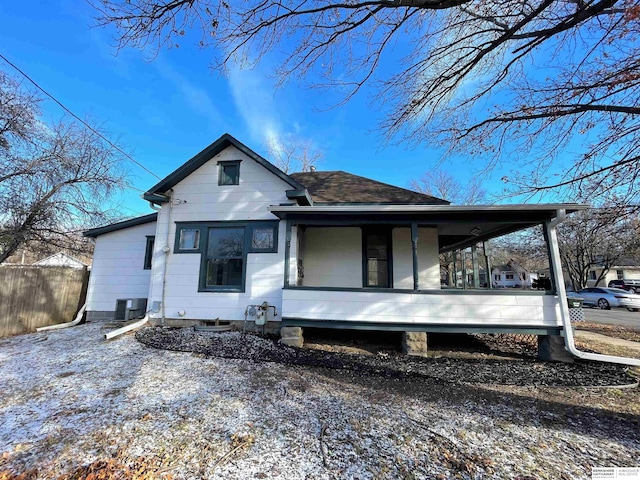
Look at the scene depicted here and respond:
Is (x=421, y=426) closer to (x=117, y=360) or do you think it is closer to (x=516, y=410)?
(x=516, y=410)

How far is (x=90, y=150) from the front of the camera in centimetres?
1051

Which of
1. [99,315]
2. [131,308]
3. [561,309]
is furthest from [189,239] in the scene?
[561,309]

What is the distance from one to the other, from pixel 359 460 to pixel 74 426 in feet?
9.13

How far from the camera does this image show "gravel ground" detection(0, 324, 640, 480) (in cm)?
230

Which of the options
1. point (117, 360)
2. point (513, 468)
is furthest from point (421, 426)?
point (117, 360)

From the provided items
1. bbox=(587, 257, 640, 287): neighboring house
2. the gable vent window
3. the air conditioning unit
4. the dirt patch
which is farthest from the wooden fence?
bbox=(587, 257, 640, 287): neighboring house

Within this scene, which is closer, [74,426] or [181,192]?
[74,426]

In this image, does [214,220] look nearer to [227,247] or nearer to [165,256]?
[227,247]

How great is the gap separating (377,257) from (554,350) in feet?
13.3

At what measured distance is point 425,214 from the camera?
6.07 m

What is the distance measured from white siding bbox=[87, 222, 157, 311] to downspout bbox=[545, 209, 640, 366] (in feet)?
32.5

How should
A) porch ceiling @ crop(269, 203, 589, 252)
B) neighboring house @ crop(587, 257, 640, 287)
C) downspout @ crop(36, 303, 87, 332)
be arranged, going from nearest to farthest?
porch ceiling @ crop(269, 203, 589, 252) < downspout @ crop(36, 303, 87, 332) < neighboring house @ crop(587, 257, 640, 287)

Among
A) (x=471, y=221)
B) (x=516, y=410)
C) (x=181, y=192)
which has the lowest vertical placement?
(x=516, y=410)

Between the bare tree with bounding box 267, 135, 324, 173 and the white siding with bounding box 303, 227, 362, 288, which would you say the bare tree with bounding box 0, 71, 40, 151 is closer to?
the white siding with bounding box 303, 227, 362, 288
